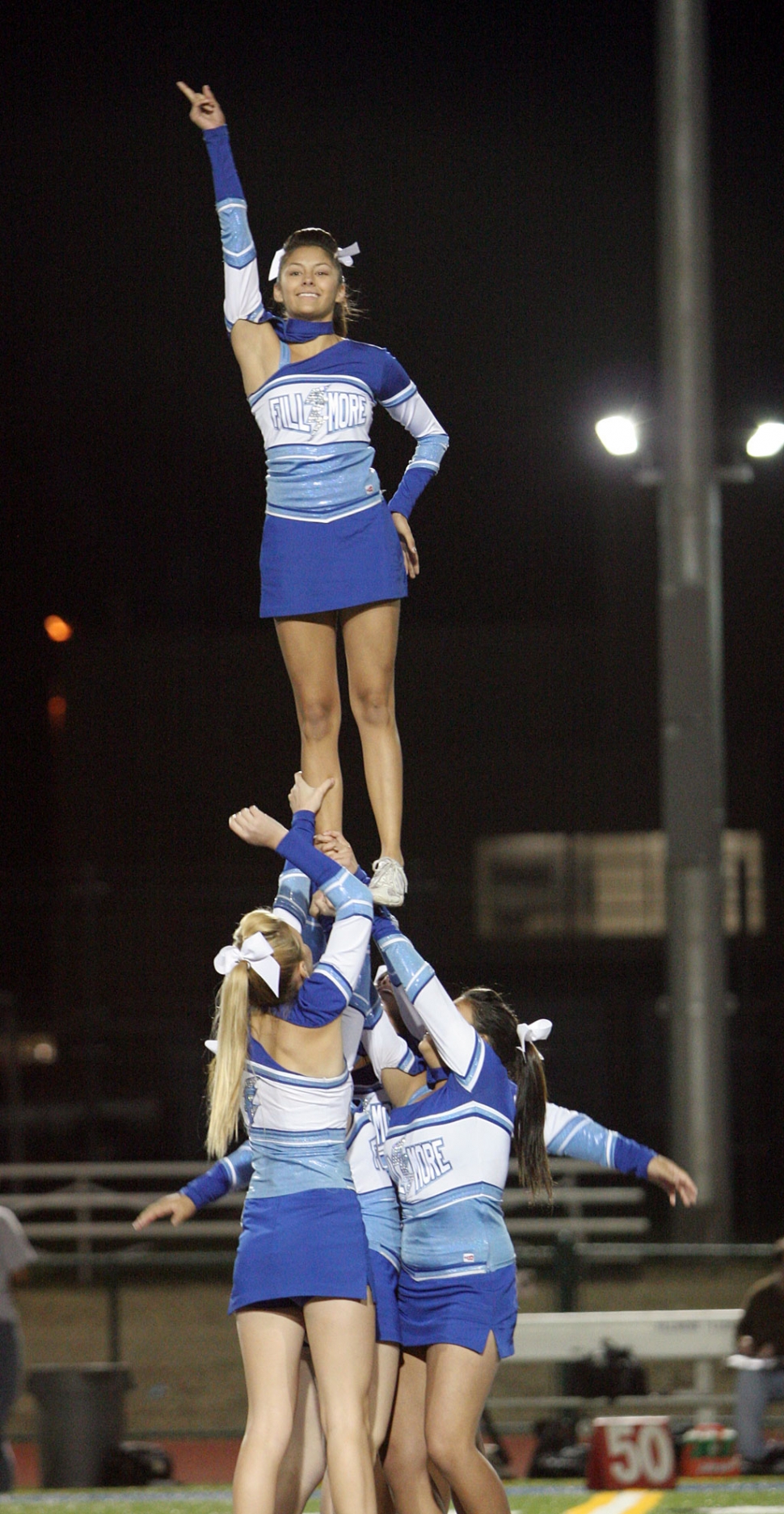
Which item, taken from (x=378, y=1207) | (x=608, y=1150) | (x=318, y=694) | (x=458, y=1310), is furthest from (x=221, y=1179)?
(x=318, y=694)

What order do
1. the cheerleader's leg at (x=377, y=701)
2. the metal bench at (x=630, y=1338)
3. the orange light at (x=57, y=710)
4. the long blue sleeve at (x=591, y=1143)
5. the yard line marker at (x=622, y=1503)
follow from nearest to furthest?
the long blue sleeve at (x=591, y=1143) < the cheerleader's leg at (x=377, y=701) < the yard line marker at (x=622, y=1503) < the metal bench at (x=630, y=1338) < the orange light at (x=57, y=710)

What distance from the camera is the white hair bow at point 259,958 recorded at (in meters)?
4.33

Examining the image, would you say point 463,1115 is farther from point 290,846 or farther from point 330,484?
point 330,484

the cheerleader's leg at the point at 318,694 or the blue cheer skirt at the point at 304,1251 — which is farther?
the cheerleader's leg at the point at 318,694

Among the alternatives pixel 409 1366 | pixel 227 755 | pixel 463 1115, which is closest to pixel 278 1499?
pixel 409 1366

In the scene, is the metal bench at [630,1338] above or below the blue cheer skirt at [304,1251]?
below

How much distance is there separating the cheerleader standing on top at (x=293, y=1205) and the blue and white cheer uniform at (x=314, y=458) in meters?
1.04

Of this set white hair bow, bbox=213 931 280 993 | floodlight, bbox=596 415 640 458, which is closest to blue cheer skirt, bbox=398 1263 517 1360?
white hair bow, bbox=213 931 280 993

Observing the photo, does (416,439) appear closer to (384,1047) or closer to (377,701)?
(377,701)

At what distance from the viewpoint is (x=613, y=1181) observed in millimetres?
17750

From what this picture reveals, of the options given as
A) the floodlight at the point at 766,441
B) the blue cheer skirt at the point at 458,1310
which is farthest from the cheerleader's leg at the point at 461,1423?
the floodlight at the point at 766,441

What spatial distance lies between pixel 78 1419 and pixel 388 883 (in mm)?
4439

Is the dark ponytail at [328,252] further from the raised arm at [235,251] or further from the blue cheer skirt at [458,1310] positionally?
the blue cheer skirt at [458,1310]

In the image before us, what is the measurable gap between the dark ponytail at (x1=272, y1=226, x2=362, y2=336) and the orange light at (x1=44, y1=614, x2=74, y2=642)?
20093mm
